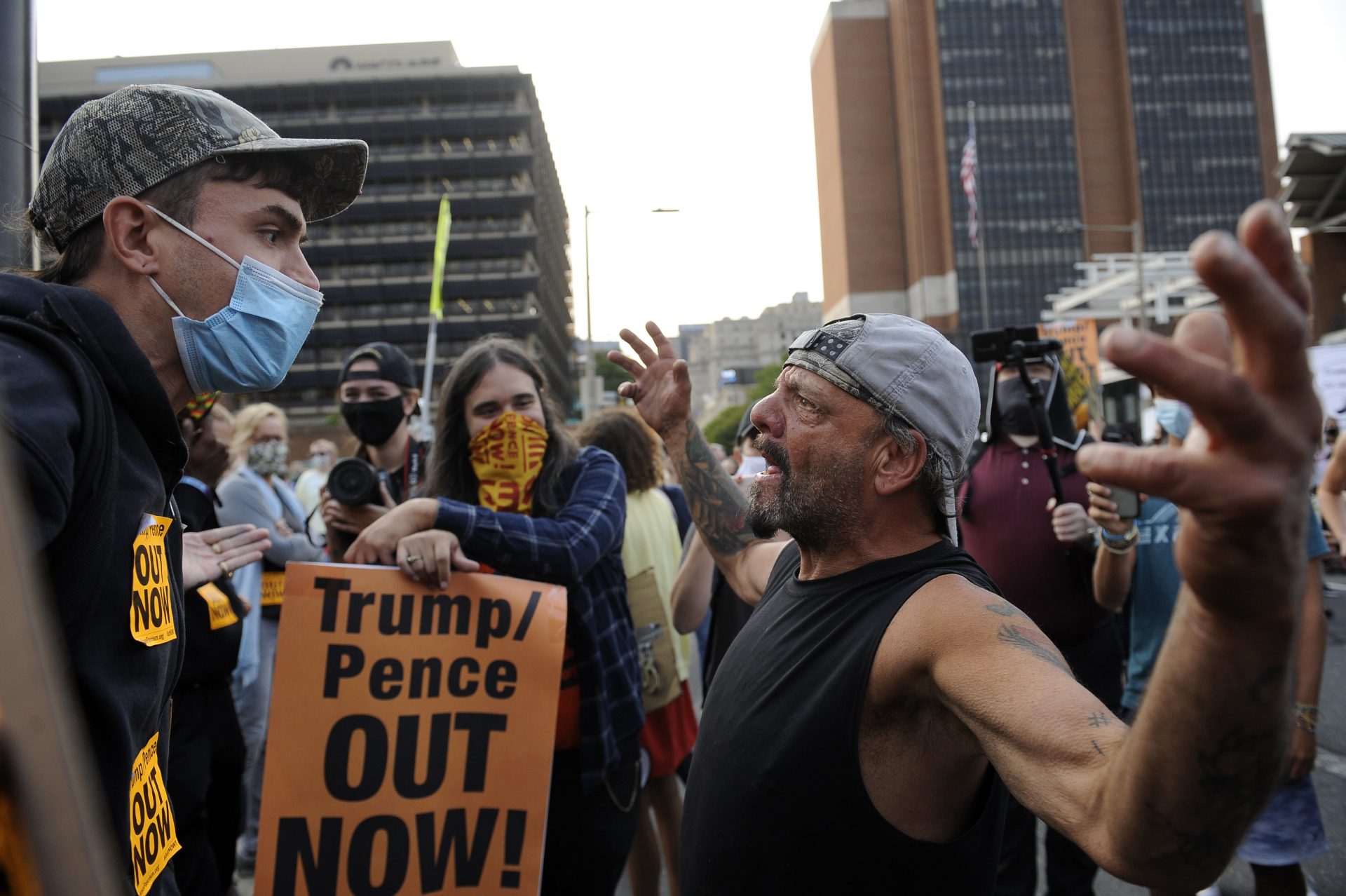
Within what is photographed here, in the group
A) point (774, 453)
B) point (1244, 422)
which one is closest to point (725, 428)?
point (774, 453)

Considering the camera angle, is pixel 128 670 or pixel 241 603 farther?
pixel 241 603

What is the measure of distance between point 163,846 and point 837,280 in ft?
329

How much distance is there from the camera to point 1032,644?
4.73ft

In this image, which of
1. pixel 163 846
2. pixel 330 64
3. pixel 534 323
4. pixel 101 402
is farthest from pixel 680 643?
pixel 330 64

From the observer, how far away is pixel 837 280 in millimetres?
98188

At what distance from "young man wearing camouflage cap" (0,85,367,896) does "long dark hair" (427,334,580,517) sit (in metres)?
1.20

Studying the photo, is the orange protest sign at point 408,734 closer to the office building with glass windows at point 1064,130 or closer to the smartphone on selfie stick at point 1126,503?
the smartphone on selfie stick at point 1126,503

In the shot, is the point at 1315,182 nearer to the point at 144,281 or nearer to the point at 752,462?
the point at 752,462

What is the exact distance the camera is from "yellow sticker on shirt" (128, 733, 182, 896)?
1372 millimetres

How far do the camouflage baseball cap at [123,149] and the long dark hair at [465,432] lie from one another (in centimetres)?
161

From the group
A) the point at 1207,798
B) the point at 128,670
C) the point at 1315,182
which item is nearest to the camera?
the point at 1207,798

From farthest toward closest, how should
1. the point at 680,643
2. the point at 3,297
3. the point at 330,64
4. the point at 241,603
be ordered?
1. the point at 330,64
2. the point at 680,643
3. the point at 241,603
4. the point at 3,297

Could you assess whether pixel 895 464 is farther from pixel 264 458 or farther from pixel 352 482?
pixel 264 458

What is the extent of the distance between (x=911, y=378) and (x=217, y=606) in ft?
9.48
